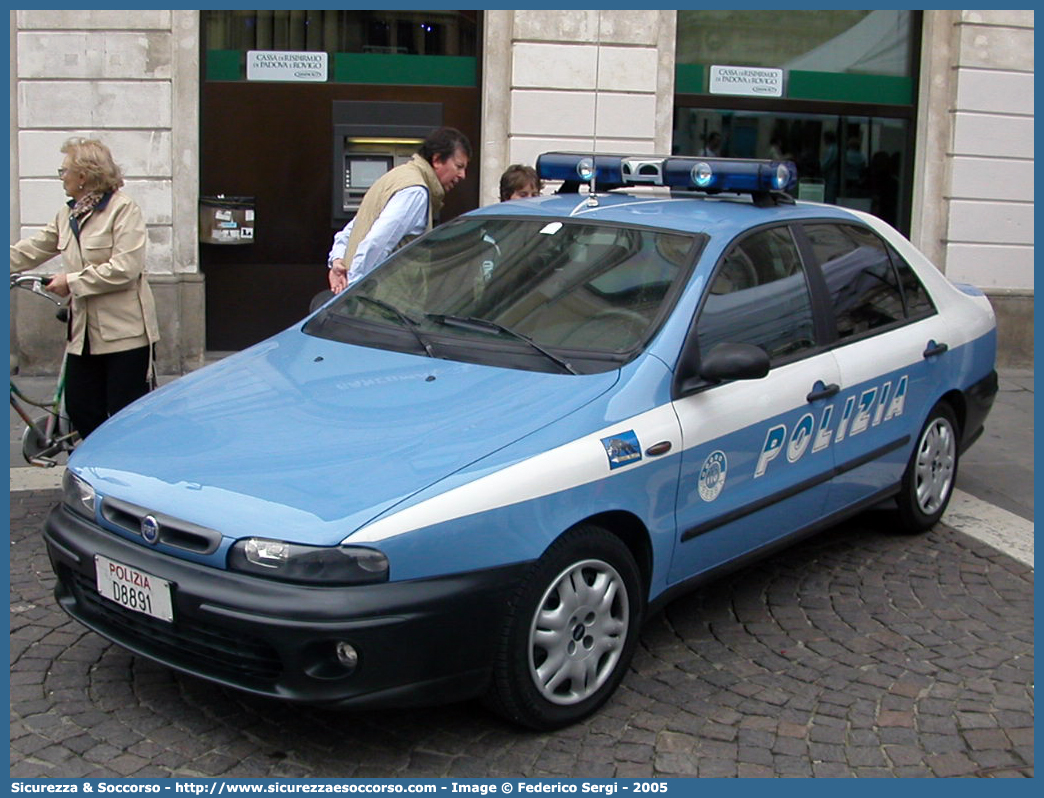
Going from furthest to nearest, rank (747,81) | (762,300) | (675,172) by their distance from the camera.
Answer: (747,81)
(675,172)
(762,300)

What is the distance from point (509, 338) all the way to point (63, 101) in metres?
6.19

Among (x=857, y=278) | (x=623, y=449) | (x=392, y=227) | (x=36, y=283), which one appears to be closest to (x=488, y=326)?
(x=623, y=449)

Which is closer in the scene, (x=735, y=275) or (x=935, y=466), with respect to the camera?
(x=735, y=275)

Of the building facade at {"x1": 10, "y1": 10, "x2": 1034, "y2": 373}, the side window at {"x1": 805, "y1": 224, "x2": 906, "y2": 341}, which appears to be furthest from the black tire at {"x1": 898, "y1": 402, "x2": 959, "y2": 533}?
the building facade at {"x1": 10, "y1": 10, "x2": 1034, "y2": 373}

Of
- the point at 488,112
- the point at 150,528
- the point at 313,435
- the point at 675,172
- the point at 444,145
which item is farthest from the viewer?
the point at 488,112

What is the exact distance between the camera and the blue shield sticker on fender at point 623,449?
4.05m

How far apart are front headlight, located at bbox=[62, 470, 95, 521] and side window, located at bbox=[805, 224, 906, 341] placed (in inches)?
115

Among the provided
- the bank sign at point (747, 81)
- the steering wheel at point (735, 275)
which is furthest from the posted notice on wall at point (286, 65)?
the steering wheel at point (735, 275)

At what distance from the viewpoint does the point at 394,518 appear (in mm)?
3514

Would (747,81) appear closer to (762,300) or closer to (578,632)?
(762,300)

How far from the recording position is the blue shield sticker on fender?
13.3 ft

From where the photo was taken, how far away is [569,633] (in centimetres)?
394

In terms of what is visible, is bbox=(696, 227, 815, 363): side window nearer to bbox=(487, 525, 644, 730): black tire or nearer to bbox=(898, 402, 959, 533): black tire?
bbox=(487, 525, 644, 730): black tire

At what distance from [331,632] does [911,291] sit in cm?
350
